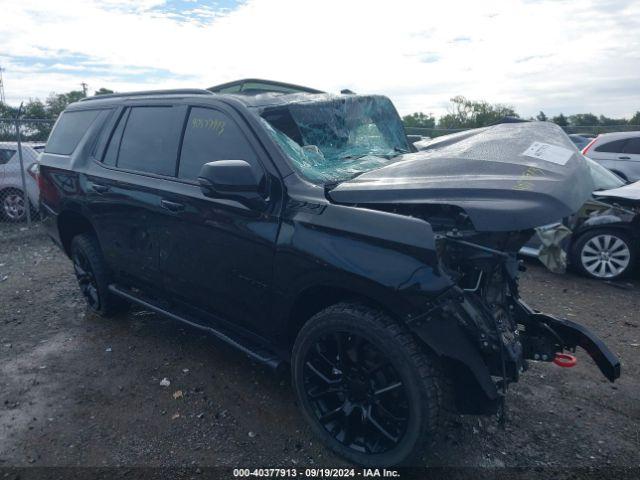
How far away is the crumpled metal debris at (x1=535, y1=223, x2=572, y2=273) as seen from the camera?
19.0 feet

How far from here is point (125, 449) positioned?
2818 mm

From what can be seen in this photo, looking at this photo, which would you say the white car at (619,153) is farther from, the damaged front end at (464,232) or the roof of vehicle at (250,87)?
the roof of vehicle at (250,87)

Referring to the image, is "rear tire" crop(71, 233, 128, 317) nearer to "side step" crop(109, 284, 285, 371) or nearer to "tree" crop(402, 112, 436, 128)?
"side step" crop(109, 284, 285, 371)

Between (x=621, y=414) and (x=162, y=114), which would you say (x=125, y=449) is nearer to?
(x=162, y=114)

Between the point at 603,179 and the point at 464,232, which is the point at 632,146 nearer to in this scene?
the point at 603,179

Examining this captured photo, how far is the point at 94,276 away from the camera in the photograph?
14.5 ft

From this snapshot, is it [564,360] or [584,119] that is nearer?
[564,360]

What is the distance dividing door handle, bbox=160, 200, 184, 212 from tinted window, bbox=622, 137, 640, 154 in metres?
10.3

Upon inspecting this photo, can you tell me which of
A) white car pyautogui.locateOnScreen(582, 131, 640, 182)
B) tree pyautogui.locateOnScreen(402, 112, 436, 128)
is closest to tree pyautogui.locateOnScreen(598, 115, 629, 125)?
tree pyautogui.locateOnScreen(402, 112, 436, 128)

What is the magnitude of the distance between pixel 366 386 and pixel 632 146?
10317 mm

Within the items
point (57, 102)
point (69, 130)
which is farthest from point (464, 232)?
point (57, 102)

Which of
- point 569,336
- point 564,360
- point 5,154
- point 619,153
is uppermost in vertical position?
point 619,153

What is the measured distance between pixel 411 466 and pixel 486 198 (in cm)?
142

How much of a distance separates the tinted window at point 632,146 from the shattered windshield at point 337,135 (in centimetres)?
836
